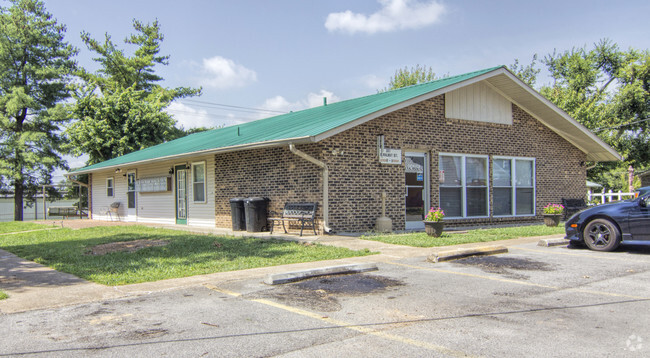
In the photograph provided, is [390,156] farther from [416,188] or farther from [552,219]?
[552,219]

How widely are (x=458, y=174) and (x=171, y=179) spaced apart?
1076 centimetres

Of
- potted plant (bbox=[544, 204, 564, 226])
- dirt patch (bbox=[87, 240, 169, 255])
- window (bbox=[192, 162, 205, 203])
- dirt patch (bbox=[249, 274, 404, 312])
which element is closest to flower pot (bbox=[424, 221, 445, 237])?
potted plant (bbox=[544, 204, 564, 226])

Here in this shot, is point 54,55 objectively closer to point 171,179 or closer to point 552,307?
point 171,179

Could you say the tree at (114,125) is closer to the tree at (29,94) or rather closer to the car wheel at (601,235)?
the tree at (29,94)

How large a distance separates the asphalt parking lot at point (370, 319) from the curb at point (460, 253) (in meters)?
1.09

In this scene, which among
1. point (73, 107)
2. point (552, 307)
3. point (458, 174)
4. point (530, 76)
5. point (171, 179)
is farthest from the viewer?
point (530, 76)

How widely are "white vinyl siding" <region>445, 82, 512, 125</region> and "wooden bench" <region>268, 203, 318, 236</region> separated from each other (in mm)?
5536

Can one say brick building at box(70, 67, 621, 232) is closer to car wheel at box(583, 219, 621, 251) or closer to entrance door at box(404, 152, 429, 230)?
entrance door at box(404, 152, 429, 230)

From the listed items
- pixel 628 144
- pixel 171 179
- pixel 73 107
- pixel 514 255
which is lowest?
pixel 514 255

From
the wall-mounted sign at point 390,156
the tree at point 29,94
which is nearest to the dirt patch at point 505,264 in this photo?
the wall-mounted sign at point 390,156

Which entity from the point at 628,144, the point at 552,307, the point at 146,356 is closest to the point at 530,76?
the point at 628,144

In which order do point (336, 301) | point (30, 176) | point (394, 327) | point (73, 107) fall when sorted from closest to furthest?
point (394, 327) → point (336, 301) → point (73, 107) → point (30, 176)

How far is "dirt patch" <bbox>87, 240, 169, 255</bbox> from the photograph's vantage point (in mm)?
10477

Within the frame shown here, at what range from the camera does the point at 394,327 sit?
467cm
